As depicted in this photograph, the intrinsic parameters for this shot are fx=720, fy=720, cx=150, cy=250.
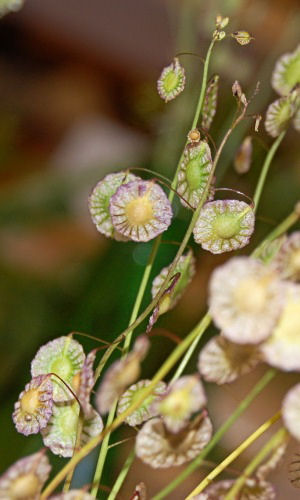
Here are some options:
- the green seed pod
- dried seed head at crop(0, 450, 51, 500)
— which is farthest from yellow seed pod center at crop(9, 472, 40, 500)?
the green seed pod

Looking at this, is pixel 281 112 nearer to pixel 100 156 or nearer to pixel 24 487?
pixel 24 487

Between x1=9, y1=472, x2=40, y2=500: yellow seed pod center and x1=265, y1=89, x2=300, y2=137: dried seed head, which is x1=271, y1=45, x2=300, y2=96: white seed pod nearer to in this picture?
x1=265, y1=89, x2=300, y2=137: dried seed head

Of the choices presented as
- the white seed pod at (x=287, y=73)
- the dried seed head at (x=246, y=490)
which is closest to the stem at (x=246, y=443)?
the dried seed head at (x=246, y=490)

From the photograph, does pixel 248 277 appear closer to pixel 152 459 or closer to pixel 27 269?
pixel 152 459

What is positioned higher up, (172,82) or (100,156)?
(172,82)

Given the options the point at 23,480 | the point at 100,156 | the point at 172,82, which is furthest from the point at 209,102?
the point at 100,156

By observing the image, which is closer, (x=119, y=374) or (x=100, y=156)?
(x=119, y=374)
